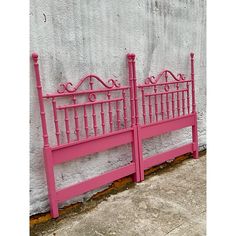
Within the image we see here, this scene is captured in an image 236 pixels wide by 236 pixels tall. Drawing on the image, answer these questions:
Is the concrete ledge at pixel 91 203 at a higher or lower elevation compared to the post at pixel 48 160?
lower

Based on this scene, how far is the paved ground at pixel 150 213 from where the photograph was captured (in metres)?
1.81

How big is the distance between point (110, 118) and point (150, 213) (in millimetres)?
902

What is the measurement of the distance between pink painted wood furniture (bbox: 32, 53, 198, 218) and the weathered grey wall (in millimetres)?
98

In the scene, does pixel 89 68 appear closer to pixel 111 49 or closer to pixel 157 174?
pixel 111 49

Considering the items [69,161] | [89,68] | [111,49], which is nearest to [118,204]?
[69,161]

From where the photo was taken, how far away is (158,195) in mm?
2293

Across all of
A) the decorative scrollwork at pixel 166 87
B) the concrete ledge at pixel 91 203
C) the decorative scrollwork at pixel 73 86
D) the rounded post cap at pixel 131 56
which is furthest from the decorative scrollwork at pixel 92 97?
the decorative scrollwork at pixel 166 87

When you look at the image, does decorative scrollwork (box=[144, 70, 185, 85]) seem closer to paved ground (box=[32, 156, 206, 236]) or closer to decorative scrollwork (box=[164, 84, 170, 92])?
decorative scrollwork (box=[164, 84, 170, 92])

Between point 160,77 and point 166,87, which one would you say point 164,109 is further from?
point 160,77

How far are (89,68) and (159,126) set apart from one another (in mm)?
1030

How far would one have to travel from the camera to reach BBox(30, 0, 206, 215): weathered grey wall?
193cm

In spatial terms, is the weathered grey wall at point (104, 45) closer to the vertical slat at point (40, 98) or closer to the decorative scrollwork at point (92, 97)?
the vertical slat at point (40, 98)

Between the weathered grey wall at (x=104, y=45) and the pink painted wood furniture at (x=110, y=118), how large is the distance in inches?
3.8

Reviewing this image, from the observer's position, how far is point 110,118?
2.35 meters
